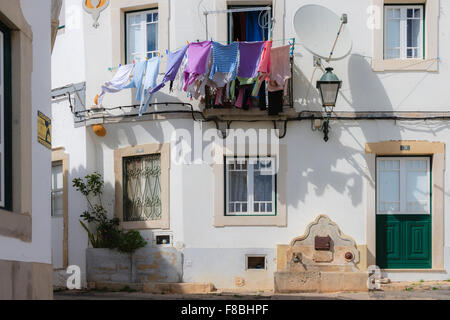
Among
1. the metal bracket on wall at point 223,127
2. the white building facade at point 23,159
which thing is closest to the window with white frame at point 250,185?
the metal bracket on wall at point 223,127

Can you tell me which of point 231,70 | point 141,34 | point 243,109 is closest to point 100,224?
point 243,109

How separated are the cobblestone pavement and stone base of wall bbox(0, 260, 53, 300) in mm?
4588

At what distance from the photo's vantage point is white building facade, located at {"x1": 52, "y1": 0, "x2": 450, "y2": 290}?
13.7 metres

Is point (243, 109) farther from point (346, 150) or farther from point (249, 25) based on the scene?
point (346, 150)

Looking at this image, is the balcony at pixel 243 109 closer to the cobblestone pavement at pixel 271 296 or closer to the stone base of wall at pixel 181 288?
the stone base of wall at pixel 181 288

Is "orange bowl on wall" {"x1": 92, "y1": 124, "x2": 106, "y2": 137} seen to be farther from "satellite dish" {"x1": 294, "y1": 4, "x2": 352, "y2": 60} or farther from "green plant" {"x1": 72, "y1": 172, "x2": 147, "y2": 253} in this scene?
"satellite dish" {"x1": 294, "y1": 4, "x2": 352, "y2": 60}

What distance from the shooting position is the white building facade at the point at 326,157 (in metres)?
13.7

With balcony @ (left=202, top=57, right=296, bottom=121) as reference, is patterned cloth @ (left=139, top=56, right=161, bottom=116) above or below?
above

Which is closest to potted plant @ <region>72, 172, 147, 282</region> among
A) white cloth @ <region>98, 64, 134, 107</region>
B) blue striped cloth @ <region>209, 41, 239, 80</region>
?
white cloth @ <region>98, 64, 134, 107</region>

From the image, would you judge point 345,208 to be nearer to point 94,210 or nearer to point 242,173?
point 242,173

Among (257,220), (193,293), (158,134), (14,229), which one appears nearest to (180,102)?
(158,134)

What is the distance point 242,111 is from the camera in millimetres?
13555

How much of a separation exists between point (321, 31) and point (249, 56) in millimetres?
1346

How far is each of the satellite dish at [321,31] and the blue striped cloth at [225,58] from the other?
43.4 inches
